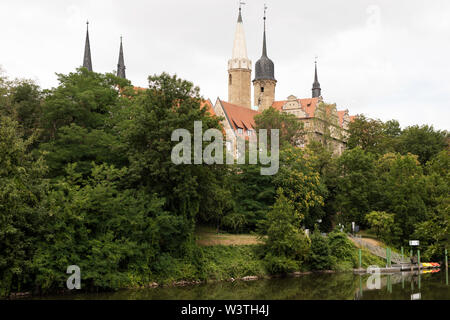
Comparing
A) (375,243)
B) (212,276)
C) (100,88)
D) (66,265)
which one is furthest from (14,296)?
(375,243)

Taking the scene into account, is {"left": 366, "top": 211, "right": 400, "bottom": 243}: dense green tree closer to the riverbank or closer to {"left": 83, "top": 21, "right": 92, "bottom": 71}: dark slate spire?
the riverbank

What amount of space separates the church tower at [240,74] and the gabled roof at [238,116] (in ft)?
23.4

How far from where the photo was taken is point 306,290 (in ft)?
94.0

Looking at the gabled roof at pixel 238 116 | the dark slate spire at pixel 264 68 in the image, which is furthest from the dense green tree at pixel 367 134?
the dark slate spire at pixel 264 68

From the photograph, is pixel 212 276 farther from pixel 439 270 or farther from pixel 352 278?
pixel 439 270

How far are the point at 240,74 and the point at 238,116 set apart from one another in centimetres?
1189

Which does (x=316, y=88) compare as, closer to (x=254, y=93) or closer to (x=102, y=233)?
(x=254, y=93)

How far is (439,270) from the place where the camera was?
42125mm

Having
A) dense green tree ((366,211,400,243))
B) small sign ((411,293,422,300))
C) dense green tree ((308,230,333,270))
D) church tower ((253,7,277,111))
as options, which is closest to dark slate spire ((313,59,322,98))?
church tower ((253,7,277,111))

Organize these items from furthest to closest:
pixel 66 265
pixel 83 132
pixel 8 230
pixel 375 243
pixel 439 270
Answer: pixel 375 243
pixel 439 270
pixel 83 132
pixel 66 265
pixel 8 230

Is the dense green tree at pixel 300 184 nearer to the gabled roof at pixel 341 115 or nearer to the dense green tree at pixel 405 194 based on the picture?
the dense green tree at pixel 405 194

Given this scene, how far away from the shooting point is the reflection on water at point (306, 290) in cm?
2556
